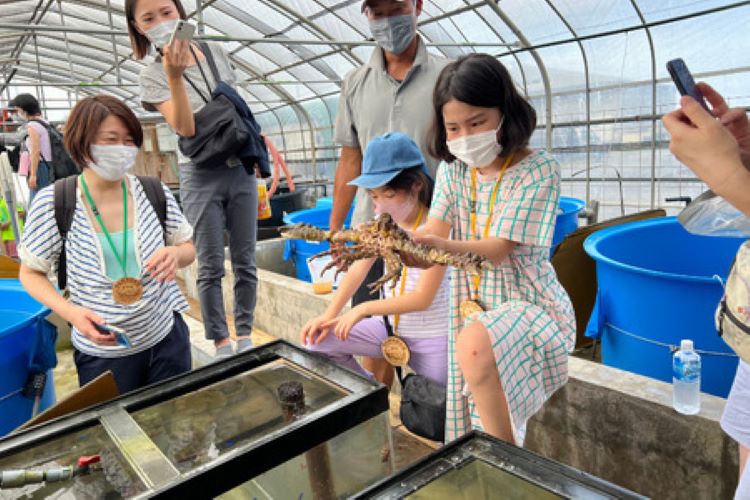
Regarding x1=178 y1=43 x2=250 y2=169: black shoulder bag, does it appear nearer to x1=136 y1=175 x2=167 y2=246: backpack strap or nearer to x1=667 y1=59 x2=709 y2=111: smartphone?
x1=136 y1=175 x2=167 y2=246: backpack strap

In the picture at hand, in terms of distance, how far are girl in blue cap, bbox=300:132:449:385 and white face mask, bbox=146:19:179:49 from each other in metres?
1.15

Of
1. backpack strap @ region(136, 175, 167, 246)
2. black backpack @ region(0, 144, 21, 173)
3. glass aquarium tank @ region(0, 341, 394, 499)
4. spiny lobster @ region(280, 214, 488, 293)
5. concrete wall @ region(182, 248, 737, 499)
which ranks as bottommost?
concrete wall @ region(182, 248, 737, 499)

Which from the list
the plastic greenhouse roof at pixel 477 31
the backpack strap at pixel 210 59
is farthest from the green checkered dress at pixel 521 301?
the plastic greenhouse roof at pixel 477 31

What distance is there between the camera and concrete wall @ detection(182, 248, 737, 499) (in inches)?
74.6

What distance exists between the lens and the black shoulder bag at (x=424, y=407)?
203 centimetres

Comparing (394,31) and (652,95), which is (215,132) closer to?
(394,31)

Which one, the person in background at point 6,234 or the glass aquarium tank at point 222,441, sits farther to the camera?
the person in background at point 6,234

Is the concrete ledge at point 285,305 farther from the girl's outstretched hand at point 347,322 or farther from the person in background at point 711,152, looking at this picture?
the person in background at point 711,152

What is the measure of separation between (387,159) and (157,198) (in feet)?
3.32

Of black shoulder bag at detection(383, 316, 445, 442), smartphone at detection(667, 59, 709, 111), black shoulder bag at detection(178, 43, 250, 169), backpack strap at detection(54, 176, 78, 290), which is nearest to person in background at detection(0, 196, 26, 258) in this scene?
black shoulder bag at detection(178, 43, 250, 169)

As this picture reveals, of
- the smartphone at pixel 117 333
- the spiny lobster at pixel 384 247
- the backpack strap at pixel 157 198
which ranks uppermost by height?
the backpack strap at pixel 157 198

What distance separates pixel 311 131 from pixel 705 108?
15241 mm

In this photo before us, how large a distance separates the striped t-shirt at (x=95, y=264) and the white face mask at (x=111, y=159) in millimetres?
117

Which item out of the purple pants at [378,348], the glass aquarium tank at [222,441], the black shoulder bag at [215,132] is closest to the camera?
the glass aquarium tank at [222,441]
